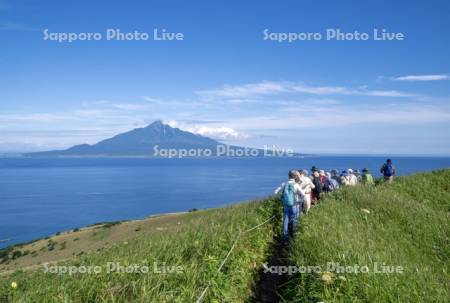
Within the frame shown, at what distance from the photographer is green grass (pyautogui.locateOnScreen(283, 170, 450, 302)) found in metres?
7.35

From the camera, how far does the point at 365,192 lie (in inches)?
757

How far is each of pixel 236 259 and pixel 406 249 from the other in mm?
5633

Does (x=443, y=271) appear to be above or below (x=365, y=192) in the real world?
below

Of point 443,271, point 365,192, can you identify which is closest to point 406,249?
point 443,271

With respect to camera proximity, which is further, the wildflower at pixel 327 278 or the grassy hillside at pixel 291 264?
the wildflower at pixel 327 278

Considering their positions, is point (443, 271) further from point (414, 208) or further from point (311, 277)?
point (414, 208)

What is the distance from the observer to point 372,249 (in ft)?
33.1

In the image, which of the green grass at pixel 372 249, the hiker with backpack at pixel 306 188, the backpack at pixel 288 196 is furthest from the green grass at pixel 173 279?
the hiker with backpack at pixel 306 188

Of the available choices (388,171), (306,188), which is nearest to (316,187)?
(306,188)

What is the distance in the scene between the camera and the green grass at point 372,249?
7.35 metres

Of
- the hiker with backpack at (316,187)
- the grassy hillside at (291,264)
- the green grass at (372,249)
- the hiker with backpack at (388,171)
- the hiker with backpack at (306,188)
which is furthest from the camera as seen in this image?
the hiker with backpack at (388,171)

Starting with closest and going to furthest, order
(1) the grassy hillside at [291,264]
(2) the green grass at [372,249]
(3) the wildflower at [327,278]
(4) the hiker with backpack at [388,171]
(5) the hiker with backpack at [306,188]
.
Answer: (1) the grassy hillside at [291,264] → (2) the green grass at [372,249] → (3) the wildflower at [327,278] → (5) the hiker with backpack at [306,188] → (4) the hiker with backpack at [388,171]

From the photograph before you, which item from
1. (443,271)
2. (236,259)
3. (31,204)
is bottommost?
(31,204)

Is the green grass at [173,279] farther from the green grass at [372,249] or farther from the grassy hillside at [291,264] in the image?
the green grass at [372,249]
